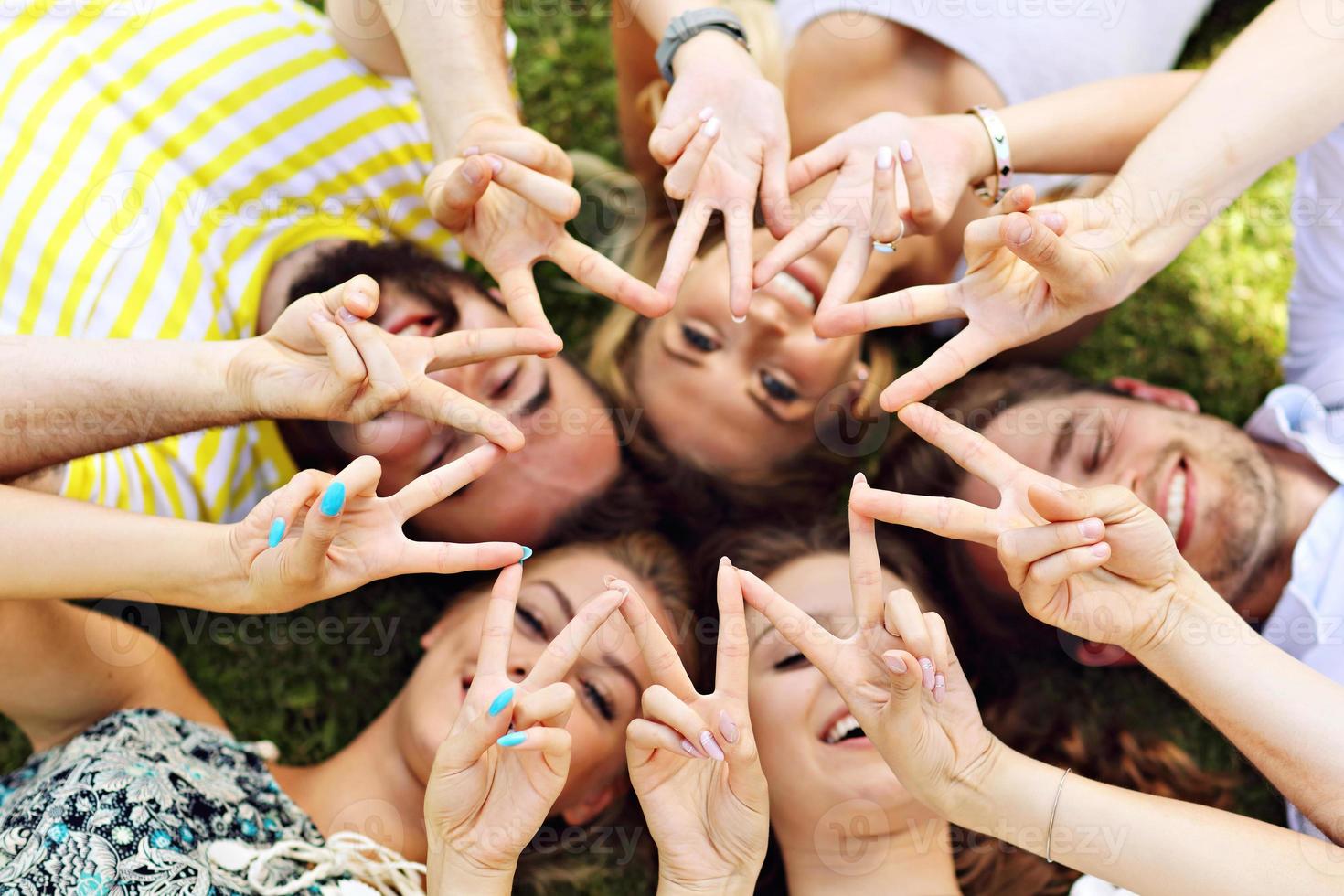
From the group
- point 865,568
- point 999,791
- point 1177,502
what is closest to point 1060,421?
point 1177,502

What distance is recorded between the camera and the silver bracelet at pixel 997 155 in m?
2.29

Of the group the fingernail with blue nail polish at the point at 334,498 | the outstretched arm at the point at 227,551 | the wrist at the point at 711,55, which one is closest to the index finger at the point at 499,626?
the outstretched arm at the point at 227,551

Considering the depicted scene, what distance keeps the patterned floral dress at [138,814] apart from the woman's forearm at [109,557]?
0.48m

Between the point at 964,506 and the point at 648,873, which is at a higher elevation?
the point at 964,506

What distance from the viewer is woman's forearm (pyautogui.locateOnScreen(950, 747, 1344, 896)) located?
1.80 meters

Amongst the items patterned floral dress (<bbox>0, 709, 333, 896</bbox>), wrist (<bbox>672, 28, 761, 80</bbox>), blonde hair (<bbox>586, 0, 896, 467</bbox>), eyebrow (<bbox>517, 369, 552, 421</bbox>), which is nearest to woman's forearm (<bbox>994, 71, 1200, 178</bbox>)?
wrist (<bbox>672, 28, 761, 80</bbox>)

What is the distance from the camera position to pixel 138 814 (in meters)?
2.07

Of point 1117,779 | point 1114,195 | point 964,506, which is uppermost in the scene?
point 1114,195

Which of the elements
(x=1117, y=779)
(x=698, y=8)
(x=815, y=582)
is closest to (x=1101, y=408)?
(x=815, y=582)

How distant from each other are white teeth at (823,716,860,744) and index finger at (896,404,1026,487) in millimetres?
691

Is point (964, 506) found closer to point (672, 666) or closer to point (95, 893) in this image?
point (672, 666)

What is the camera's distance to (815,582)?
2.46 meters

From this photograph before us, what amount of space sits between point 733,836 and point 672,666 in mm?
350

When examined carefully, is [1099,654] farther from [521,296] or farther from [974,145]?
[521,296]
